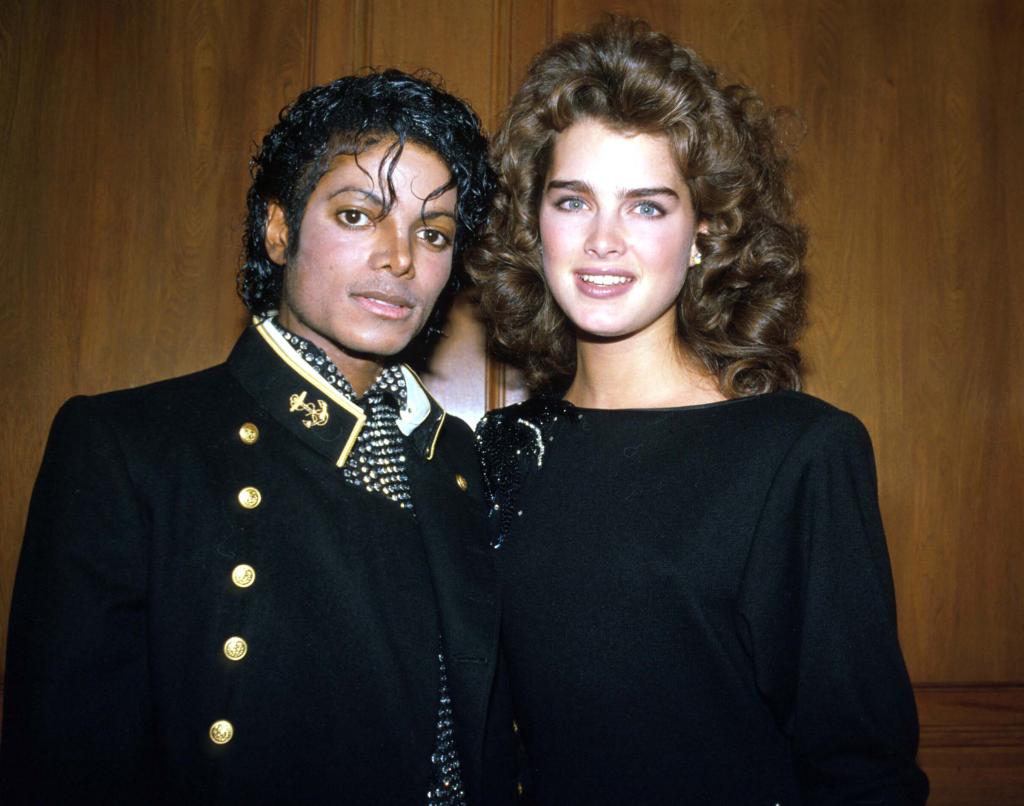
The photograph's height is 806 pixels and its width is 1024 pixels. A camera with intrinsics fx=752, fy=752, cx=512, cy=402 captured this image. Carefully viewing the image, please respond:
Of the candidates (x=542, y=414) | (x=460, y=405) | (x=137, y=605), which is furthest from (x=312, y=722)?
(x=460, y=405)

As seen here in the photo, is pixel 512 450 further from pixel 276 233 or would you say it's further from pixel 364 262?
pixel 276 233

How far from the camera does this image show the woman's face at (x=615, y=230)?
1549 mm

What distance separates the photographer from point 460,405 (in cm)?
224

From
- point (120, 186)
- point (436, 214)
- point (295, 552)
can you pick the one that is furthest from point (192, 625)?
point (120, 186)

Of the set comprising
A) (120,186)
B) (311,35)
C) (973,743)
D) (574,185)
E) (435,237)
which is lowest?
(973,743)

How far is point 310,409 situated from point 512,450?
500 millimetres

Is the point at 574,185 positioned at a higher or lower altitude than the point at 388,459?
higher

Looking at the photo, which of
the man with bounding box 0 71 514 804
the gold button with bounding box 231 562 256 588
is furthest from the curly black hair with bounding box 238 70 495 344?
the gold button with bounding box 231 562 256 588

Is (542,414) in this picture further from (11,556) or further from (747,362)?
(11,556)

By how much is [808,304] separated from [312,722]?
1.79 meters

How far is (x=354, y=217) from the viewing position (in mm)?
1561

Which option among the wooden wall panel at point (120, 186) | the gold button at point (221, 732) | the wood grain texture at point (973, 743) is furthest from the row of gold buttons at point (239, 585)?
the wood grain texture at point (973, 743)

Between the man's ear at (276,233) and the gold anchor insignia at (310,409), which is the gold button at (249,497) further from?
the man's ear at (276,233)

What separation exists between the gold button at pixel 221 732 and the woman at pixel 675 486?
0.58 m
